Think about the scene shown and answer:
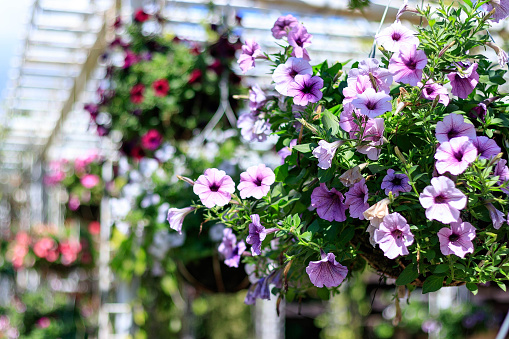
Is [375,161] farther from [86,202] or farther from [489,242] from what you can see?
[86,202]

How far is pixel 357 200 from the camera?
819 mm

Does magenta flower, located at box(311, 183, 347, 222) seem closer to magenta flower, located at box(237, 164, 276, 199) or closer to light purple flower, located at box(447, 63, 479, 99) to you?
magenta flower, located at box(237, 164, 276, 199)

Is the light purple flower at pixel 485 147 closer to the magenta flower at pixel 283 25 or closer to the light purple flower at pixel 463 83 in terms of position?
the light purple flower at pixel 463 83

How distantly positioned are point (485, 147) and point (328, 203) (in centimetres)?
22

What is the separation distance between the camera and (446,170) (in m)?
0.72

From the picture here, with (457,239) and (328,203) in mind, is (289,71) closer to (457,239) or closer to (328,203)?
(328,203)

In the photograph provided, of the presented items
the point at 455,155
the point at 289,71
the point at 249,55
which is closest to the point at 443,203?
the point at 455,155

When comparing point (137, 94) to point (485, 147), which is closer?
point (485, 147)

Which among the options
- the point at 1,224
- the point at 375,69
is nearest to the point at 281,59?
the point at 375,69

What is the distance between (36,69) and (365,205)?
4674 millimetres

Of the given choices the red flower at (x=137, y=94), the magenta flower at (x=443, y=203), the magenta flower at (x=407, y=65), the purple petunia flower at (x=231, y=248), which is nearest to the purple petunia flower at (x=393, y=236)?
the magenta flower at (x=443, y=203)

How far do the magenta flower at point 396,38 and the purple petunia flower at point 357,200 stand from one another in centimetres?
19

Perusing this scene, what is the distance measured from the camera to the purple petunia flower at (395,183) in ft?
2.58

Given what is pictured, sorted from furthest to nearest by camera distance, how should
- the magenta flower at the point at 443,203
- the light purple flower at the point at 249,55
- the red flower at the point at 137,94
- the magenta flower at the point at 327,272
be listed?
the red flower at the point at 137,94 → the light purple flower at the point at 249,55 → the magenta flower at the point at 327,272 → the magenta flower at the point at 443,203
